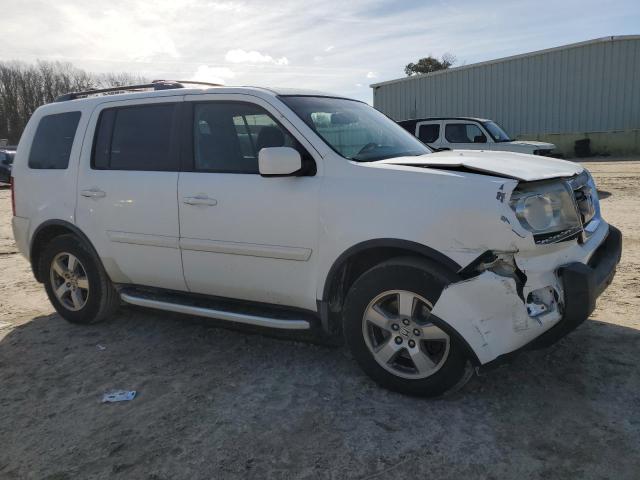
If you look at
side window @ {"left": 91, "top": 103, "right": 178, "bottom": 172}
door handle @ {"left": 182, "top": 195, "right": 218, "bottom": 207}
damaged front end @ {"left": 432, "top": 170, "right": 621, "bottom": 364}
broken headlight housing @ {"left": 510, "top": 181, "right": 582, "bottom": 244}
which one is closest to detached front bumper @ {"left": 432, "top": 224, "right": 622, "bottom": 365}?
damaged front end @ {"left": 432, "top": 170, "right": 621, "bottom": 364}

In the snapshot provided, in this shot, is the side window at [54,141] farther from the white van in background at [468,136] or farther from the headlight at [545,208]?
the white van in background at [468,136]

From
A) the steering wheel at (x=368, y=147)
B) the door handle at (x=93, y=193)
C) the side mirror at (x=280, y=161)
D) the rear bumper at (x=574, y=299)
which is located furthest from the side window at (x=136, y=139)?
the rear bumper at (x=574, y=299)

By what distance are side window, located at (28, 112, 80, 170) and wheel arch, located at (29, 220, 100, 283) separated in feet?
1.63

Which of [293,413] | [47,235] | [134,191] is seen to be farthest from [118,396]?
[47,235]

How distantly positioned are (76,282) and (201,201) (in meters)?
1.76

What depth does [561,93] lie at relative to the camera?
2564cm

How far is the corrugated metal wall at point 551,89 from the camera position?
Result: 2430 centimetres

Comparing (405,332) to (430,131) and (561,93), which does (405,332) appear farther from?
(561,93)

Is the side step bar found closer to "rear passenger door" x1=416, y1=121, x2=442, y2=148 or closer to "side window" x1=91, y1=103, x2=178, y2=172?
"side window" x1=91, y1=103, x2=178, y2=172

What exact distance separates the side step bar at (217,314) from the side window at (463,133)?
30.0 ft

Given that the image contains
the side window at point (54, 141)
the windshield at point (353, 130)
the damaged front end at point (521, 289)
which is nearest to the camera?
the damaged front end at point (521, 289)

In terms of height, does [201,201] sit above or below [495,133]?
below

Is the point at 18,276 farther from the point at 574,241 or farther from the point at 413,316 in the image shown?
the point at 574,241

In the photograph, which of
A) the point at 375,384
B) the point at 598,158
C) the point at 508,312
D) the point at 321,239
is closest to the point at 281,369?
the point at 375,384
